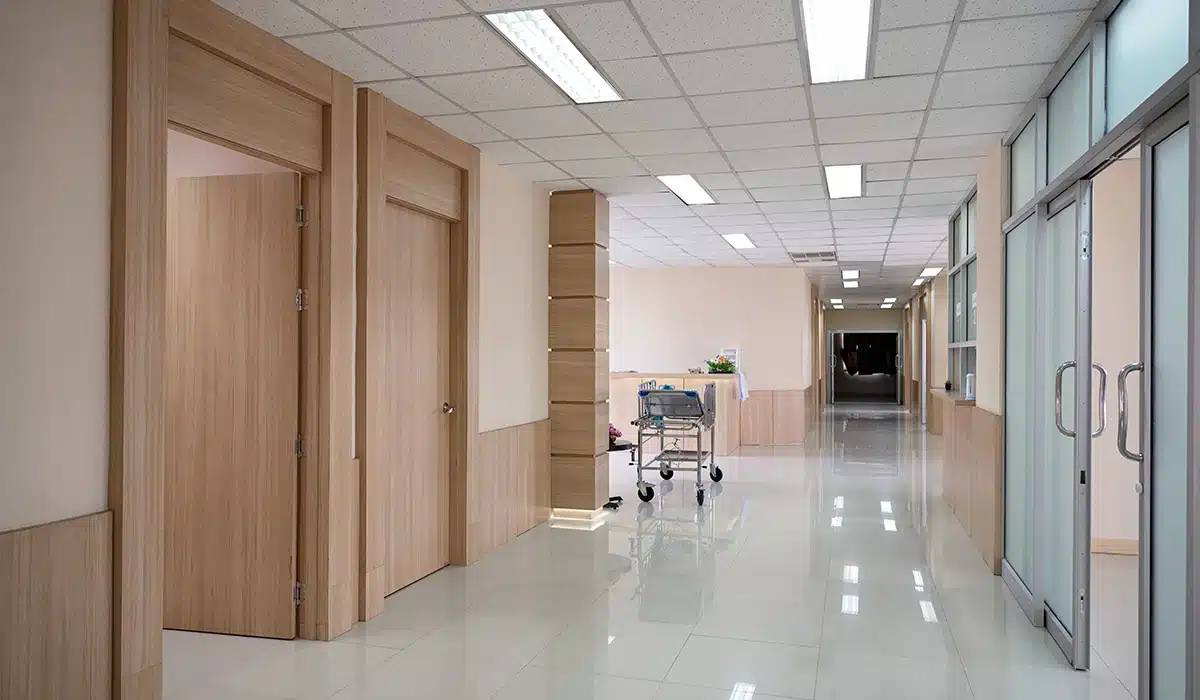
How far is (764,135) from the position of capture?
5.48 meters

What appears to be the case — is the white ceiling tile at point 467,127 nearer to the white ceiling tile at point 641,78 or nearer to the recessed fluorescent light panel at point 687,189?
the white ceiling tile at point 641,78

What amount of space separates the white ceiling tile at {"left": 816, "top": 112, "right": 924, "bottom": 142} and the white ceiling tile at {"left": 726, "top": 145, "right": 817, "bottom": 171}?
324 mm

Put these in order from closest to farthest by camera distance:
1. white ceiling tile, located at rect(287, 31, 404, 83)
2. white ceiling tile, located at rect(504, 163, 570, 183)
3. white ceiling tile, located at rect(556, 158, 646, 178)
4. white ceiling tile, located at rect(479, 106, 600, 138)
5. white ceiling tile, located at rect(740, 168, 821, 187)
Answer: white ceiling tile, located at rect(287, 31, 404, 83) → white ceiling tile, located at rect(479, 106, 600, 138) → white ceiling tile, located at rect(556, 158, 646, 178) → white ceiling tile, located at rect(504, 163, 570, 183) → white ceiling tile, located at rect(740, 168, 821, 187)

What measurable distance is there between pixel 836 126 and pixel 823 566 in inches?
111

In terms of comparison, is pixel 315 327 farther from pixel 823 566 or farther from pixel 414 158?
pixel 823 566

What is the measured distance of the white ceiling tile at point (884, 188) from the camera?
6.94 m

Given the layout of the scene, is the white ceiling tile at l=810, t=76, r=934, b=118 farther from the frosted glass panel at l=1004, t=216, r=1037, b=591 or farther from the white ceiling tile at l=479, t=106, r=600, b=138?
the white ceiling tile at l=479, t=106, r=600, b=138

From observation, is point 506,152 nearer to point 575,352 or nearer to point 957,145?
point 575,352

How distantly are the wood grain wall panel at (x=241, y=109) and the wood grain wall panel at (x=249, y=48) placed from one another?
46 millimetres

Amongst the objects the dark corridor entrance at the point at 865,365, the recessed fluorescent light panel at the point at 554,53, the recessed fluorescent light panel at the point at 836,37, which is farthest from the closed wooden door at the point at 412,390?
the dark corridor entrance at the point at 865,365

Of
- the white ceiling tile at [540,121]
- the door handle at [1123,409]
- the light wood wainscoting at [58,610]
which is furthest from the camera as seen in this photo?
the white ceiling tile at [540,121]

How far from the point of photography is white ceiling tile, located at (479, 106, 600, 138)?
5004mm

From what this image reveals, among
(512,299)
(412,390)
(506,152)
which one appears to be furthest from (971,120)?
(412,390)

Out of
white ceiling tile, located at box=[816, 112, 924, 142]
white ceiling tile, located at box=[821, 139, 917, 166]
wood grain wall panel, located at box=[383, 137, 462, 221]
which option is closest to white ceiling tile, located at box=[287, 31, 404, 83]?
wood grain wall panel, located at box=[383, 137, 462, 221]
